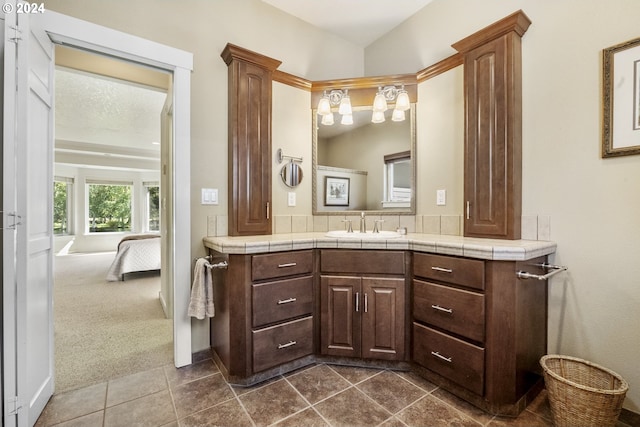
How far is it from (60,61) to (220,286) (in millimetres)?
2190

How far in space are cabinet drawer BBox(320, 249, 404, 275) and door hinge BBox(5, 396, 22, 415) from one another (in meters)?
1.57

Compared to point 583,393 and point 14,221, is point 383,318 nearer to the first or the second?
point 583,393

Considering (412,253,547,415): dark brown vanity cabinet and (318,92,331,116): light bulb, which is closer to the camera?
(412,253,547,415): dark brown vanity cabinet

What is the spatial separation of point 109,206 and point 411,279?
862cm

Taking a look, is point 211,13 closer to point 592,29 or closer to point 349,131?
point 349,131

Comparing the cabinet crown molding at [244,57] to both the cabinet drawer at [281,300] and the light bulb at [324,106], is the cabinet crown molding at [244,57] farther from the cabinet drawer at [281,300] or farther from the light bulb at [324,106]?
the cabinet drawer at [281,300]

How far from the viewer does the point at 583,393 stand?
125cm

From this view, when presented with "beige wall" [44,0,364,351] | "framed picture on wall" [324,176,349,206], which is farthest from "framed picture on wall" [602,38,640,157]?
"beige wall" [44,0,364,351]

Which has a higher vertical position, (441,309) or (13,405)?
(441,309)

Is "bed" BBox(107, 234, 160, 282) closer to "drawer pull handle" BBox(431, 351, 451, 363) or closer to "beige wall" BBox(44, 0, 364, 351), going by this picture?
"beige wall" BBox(44, 0, 364, 351)

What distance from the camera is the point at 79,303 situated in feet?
11.1

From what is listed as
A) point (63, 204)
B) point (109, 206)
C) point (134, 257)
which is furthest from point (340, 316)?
point (63, 204)

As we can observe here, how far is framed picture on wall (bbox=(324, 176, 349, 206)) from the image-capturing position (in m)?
2.54

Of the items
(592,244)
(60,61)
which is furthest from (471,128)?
(60,61)
